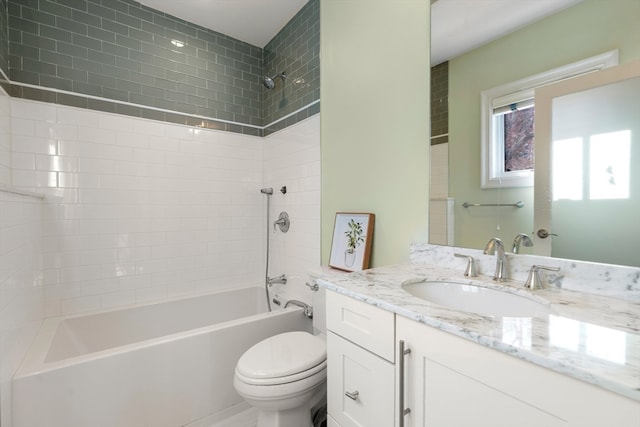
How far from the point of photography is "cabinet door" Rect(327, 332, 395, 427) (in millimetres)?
862

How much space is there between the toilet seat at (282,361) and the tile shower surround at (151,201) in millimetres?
726

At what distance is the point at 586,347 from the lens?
1.80 ft

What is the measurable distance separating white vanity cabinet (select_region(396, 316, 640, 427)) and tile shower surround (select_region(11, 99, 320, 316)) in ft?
4.52

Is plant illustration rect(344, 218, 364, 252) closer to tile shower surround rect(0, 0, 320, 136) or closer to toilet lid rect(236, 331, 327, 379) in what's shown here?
toilet lid rect(236, 331, 327, 379)

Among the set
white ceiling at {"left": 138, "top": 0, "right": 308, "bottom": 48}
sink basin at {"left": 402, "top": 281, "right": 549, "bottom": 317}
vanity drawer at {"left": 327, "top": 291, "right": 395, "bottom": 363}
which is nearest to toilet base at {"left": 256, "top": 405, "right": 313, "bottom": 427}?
vanity drawer at {"left": 327, "top": 291, "right": 395, "bottom": 363}

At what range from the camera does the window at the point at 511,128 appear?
1.03 meters

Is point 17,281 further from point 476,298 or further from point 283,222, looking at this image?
point 476,298

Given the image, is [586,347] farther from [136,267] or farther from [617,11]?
→ [136,267]

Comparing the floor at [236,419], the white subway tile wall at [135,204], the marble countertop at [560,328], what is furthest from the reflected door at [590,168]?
the white subway tile wall at [135,204]

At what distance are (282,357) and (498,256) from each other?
104 cm

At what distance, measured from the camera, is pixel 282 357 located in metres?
1.37

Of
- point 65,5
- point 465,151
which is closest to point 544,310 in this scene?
point 465,151

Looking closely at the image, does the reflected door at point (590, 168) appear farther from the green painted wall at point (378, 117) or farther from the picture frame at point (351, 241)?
the picture frame at point (351, 241)

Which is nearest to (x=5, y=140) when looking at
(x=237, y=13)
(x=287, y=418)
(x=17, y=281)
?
(x=17, y=281)
